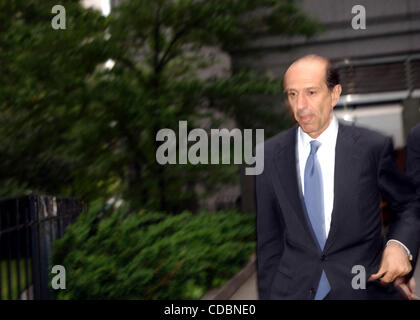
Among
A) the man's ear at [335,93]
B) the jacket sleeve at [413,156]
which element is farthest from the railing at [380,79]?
the man's ear at [335,93]

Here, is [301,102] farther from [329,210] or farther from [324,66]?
[329,210]

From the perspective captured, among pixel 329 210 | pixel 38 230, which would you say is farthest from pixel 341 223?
pixel 38 230

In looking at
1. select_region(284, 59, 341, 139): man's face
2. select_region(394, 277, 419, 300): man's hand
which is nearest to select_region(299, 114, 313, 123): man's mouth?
select_region(284, 59, 341, 139): man's face

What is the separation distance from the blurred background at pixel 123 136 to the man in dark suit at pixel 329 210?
4069 mm

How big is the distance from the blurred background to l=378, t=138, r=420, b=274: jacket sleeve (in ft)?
14.3

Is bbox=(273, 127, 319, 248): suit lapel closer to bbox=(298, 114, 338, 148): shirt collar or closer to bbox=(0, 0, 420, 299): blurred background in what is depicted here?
bbox=(298, 114, 338, 148): shirt collar

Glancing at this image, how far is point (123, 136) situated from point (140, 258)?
449 cm

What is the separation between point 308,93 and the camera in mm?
2637

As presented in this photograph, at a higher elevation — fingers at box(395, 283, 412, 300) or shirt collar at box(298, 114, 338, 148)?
shirt collar at box(298, 114, 338, 148)

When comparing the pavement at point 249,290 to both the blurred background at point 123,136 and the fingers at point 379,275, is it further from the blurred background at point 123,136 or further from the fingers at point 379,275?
the fingers at point 379,275

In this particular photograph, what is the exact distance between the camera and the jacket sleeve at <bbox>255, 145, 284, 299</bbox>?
2.75 m

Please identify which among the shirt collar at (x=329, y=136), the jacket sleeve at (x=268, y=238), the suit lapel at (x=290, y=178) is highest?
the shirt collar at (x=329, y=136)

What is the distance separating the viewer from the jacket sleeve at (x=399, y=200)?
8.61ft
